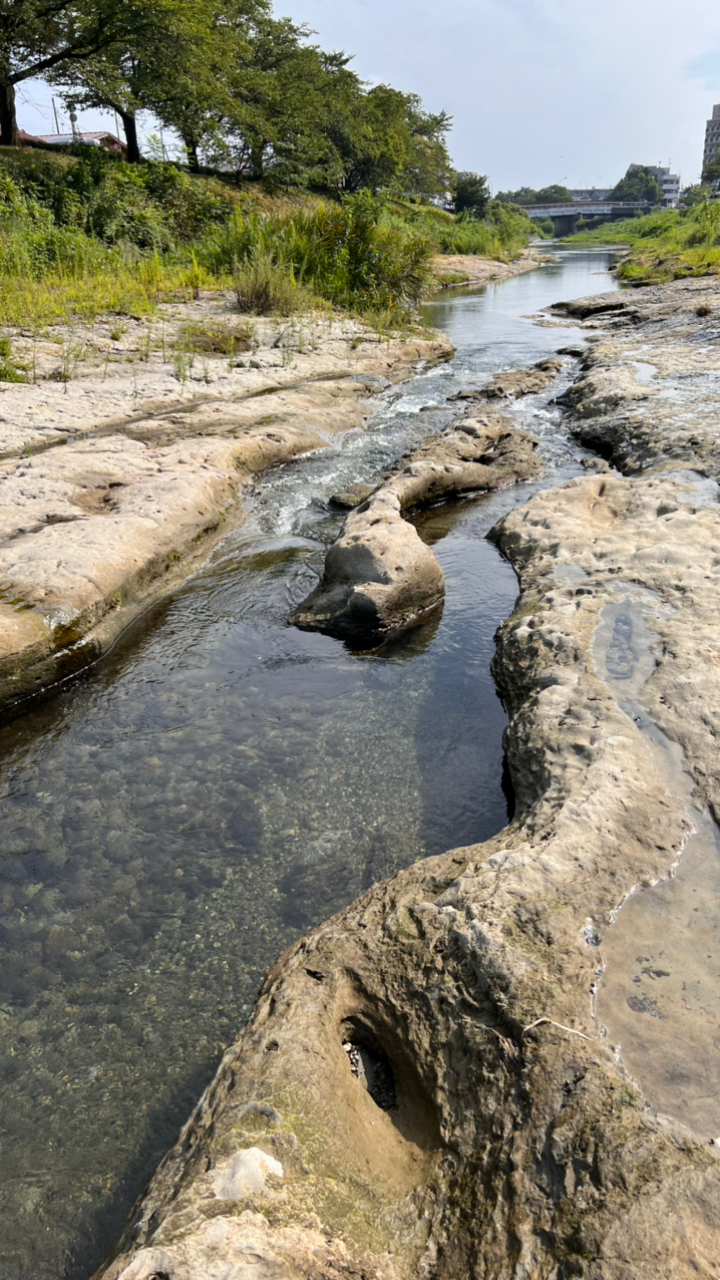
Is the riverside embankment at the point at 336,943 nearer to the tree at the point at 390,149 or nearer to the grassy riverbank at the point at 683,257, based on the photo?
the grassy riverbank at the point at 683,257

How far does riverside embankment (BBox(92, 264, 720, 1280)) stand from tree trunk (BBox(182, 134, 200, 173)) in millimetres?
32144

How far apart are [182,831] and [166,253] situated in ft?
50.9

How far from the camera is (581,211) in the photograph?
312ft

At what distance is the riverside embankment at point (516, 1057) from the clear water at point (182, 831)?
41cm

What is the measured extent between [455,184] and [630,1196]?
65530mm

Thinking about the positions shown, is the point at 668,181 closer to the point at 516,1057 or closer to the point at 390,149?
the point at 390,149

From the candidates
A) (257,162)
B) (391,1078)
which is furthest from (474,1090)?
(257,162)

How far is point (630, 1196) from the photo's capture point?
1492mm

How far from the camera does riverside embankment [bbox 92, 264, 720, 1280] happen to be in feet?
4.82

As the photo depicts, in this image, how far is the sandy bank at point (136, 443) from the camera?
4.37 meters

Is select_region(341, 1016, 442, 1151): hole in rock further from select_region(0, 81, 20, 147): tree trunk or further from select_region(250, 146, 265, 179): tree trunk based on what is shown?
select_region(250, 146, 265, 179): tree trunk

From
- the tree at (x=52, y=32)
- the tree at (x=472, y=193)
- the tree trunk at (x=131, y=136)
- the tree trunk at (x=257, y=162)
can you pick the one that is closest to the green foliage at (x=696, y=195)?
the tree at (x=472, y=193)

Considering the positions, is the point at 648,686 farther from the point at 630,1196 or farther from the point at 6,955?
the point at 6,955

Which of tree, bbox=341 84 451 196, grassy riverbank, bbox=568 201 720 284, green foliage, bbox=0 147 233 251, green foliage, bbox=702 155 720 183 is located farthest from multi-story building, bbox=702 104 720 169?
green foliage, bbox=0 147 233 251
